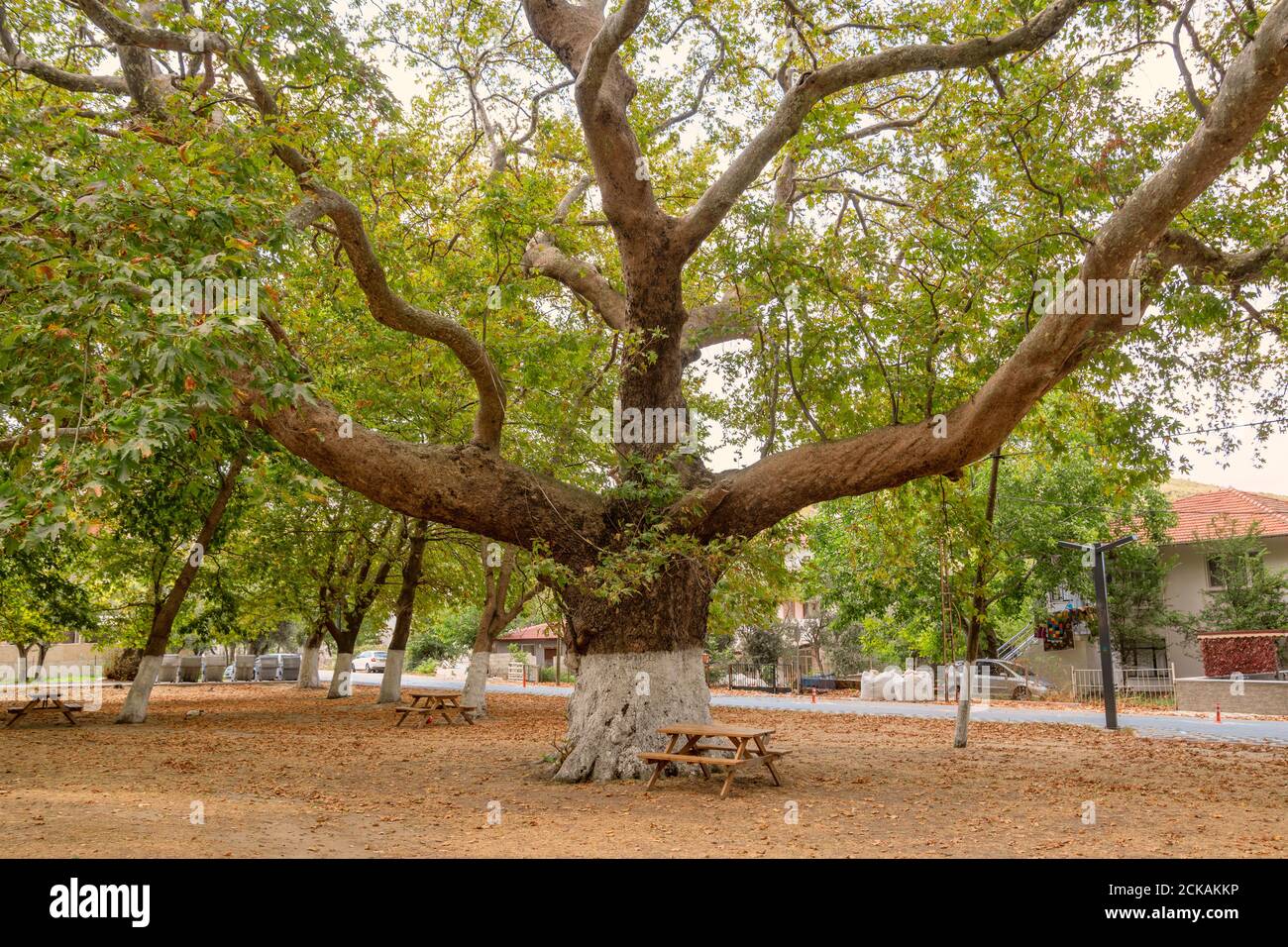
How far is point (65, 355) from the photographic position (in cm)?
594

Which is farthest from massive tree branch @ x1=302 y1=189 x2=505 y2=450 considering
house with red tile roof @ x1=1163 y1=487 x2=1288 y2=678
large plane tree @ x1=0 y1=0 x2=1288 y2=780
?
house with red tile roof @ x1=1163 y1=487 x2=1288 y2=678

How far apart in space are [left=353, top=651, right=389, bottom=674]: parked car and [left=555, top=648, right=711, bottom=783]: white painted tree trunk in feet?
161

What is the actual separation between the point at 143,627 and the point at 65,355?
20027mm

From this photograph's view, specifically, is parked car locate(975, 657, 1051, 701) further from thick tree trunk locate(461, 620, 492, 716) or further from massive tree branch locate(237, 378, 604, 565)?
massive tree branch locate(237, 378, 604, 565)

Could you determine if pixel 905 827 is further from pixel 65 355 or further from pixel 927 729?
pixel 927 729

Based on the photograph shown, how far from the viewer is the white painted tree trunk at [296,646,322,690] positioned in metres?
32.0

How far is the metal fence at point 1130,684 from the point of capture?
27.0 meters

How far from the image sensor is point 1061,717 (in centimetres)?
2089

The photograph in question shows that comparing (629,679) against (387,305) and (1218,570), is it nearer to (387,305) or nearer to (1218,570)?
(387,305)

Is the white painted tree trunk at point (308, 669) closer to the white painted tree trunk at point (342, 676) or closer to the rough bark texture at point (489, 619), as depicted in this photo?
the white painted tree trunk at point (342, 676)

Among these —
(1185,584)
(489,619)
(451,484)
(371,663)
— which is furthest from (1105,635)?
(371,663)

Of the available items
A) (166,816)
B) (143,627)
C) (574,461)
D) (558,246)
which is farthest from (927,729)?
(143,627)

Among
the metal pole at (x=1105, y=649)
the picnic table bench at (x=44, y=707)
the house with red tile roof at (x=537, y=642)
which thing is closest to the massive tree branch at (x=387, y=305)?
the picnic table bench at (x=44, y=707)

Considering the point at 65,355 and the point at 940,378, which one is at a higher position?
the point at 940,378
